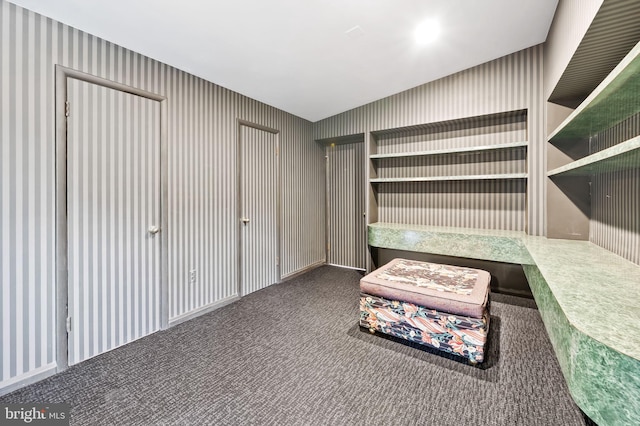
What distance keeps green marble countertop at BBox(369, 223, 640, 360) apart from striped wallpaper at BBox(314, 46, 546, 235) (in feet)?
0.93

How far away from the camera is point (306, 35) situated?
7.59ft

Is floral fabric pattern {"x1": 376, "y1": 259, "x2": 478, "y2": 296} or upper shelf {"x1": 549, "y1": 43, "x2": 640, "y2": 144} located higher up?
upper shelf {"x1": 549, "y1": 43, "x2": 640, "y2": 144}

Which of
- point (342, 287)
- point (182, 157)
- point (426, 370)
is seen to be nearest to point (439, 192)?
point (342, 287)

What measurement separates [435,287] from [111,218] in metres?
2.79

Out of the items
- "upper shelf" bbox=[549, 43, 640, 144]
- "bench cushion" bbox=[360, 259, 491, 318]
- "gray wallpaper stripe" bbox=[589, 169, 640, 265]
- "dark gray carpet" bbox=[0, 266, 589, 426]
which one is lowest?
"dark gray carpet" bbox=[0, 266, 589, 426]

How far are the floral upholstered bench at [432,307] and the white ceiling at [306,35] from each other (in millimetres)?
Result: 2243

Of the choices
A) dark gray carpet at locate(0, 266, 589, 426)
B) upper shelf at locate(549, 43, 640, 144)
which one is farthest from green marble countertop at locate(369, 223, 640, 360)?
upper shelf at locate(549, 43, 640, 144)

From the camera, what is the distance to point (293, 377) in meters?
1.84

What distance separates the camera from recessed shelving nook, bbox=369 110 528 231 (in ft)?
10.7

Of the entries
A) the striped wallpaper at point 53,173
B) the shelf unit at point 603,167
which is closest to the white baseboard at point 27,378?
the striped wallpaper at point 53,173

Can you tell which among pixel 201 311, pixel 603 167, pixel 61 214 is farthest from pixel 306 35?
pixel 201 311

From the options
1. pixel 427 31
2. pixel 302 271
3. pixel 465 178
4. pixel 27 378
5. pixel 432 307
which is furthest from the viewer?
pixel 302 271

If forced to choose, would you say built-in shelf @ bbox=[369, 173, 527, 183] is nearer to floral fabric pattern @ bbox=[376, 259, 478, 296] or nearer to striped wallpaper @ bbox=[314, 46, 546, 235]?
striped wallpaper @ bbox=[314, 46, 546, 235]

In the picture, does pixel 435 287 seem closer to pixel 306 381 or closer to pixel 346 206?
pixel 306 381
